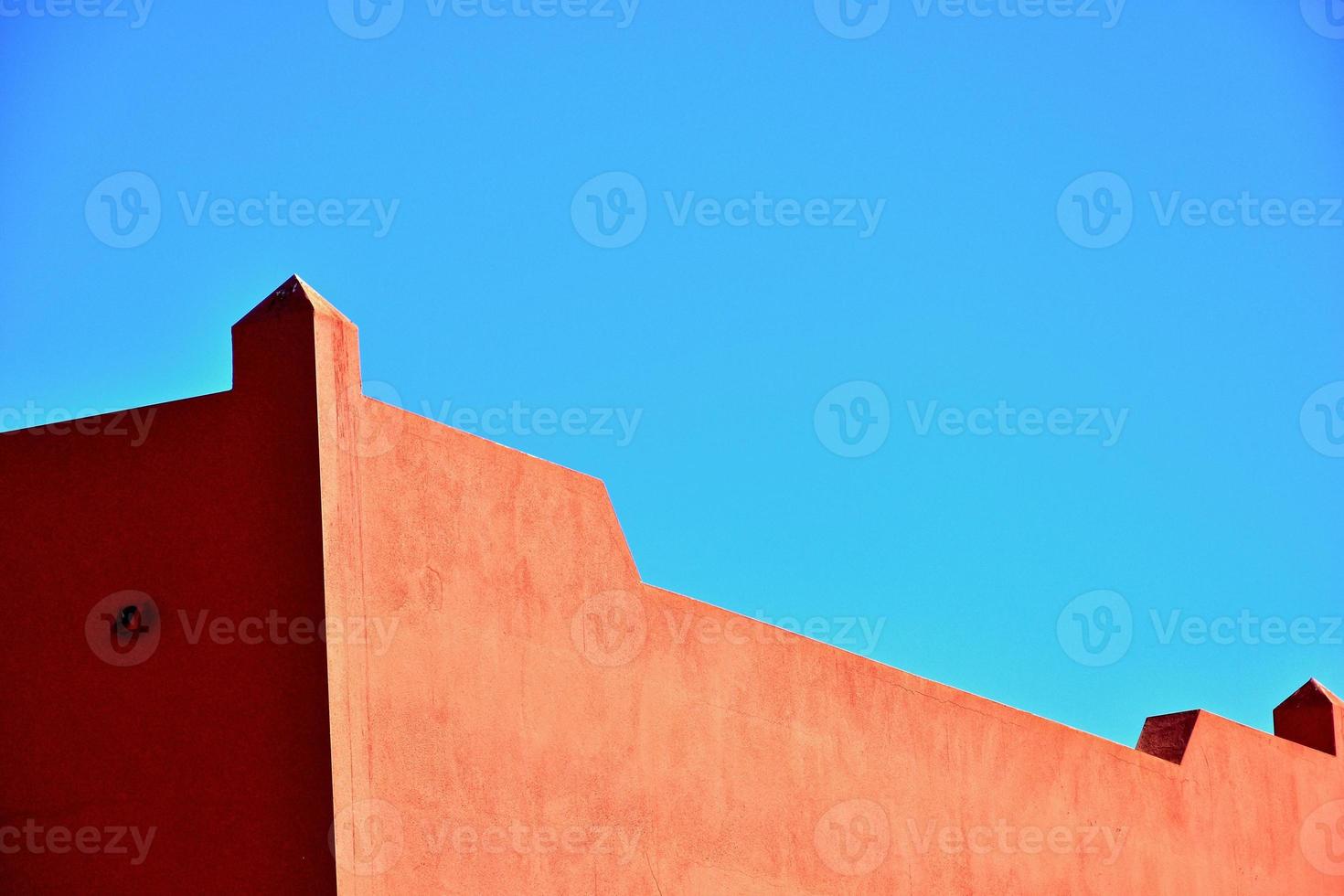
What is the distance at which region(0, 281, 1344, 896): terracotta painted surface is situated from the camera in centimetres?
873

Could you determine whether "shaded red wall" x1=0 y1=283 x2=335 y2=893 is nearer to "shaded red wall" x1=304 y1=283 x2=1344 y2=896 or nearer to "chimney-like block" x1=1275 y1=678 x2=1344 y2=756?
"shaded red wall" x1=304 y1=283 x2=1344 y2=896

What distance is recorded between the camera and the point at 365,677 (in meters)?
8.80

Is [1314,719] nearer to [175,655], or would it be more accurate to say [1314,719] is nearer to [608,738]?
[608,738]

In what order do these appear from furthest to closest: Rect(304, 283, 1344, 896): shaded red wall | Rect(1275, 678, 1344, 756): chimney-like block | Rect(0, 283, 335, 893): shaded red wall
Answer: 1. Rect(1275, 678, 1344, 756): chimney-like block
2. Rect(304, 283, 1344, 896): shaded red wall
3. Rect(0, 283, 335, 893): shaded red wall

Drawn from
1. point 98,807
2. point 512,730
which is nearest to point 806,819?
point 512,730

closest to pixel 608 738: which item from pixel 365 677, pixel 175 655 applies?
pixel 365 677

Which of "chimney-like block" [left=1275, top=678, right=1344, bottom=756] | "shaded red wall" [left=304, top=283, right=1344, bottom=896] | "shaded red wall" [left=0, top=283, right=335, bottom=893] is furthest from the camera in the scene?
"chimney-like block" [left=1275, top=678, right=1344, bottom=756]

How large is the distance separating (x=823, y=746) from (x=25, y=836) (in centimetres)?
513

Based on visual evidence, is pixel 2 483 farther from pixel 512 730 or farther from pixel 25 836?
pixel 512 730

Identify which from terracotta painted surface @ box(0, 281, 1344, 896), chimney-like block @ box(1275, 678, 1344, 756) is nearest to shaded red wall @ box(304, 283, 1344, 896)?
terracotta painted surface @ box(0, 281, 1344, 896)

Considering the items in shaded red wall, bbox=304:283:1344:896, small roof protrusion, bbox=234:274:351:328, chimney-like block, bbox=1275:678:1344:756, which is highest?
small roof protrusion, bbox=234:274:351:328

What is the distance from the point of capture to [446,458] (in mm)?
9484

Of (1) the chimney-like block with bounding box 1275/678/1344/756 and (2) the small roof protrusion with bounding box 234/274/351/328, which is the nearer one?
(2) the small roof protrusion with bounding box 234/274/351/328

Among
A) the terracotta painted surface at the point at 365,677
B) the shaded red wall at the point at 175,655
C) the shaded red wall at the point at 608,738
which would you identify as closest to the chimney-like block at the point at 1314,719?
the shaded red wall at the point at 608,738
